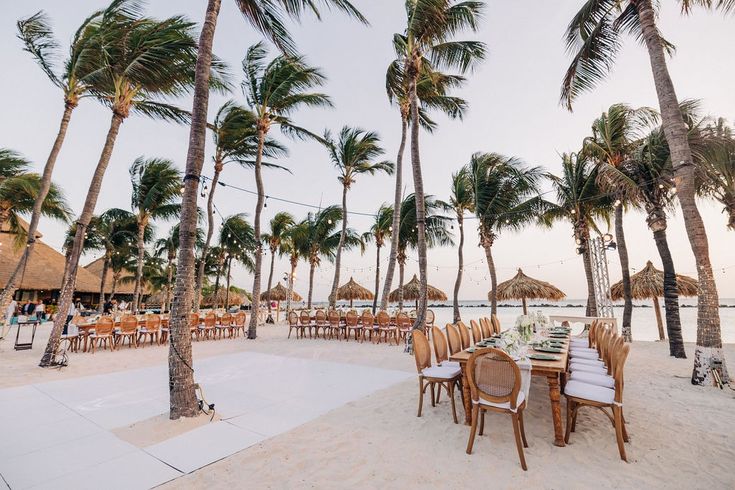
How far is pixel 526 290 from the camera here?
1560 centimetres

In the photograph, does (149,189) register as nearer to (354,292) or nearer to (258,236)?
(258,236)

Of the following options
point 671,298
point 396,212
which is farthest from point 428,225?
point 671,298

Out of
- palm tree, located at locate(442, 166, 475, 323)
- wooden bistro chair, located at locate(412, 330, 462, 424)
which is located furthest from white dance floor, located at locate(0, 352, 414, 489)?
palm tree, located at locate(442, 166, 475, 323)

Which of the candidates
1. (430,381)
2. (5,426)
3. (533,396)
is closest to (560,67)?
(533,396)

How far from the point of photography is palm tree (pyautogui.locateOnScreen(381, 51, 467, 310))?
1056 cm

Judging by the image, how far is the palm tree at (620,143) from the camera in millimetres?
9133

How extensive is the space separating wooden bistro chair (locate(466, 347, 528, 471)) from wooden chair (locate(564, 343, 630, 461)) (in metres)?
0.55

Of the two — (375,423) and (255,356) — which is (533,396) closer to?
(375,423)

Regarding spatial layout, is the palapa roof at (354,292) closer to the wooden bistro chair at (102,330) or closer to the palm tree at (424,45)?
the palm tree at (424,45)

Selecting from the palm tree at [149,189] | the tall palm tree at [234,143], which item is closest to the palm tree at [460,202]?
the tall palm tree at [234,143]

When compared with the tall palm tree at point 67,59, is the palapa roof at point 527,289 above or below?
below

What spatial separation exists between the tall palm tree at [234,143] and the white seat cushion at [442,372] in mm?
11981

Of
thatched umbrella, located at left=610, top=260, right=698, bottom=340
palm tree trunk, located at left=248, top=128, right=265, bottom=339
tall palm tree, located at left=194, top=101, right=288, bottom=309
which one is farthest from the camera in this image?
thatched umbrella, located at left=610, top=260, right=698, bottom=340

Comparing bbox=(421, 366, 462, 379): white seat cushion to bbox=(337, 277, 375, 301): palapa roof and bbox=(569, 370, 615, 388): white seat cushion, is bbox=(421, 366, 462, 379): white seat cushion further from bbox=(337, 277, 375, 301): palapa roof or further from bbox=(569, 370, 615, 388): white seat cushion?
bbox=(337, 277, 375, 301): palapa roof
